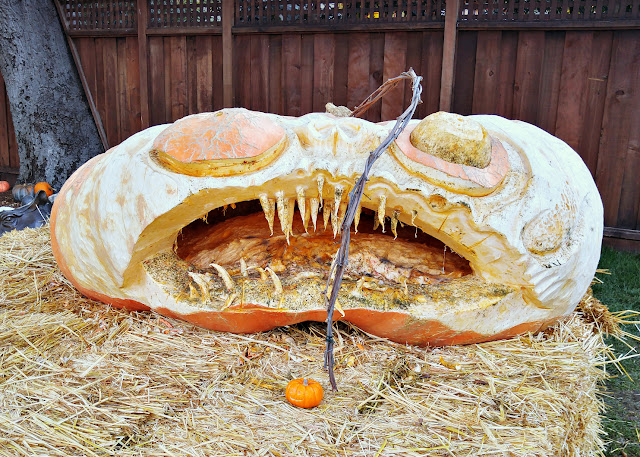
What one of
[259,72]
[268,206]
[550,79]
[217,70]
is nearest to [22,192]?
[217,70]

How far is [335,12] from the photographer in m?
3.94

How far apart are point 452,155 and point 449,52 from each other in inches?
83.8

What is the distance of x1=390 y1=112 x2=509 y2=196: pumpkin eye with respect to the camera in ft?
5.93

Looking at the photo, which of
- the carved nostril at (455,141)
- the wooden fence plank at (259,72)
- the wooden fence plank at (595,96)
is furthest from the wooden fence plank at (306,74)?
the carved nostril at (455,141)

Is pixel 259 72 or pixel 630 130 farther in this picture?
pixel 259 72

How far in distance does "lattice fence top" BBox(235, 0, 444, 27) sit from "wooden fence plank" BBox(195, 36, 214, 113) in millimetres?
376

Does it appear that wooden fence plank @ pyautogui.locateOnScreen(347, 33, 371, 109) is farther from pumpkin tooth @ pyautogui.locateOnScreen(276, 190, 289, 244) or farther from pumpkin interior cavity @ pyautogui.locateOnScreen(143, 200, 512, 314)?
pumpkin tooth @ pyautogui.locateOnScreen(276, 190, 289, 244)

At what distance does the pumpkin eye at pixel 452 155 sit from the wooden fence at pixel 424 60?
2007 mm

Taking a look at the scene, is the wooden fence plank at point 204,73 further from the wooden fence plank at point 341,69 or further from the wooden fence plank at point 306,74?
the wooden fence plank at point 341,69

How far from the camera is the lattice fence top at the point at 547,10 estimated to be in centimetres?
336

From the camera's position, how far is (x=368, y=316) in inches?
78.8

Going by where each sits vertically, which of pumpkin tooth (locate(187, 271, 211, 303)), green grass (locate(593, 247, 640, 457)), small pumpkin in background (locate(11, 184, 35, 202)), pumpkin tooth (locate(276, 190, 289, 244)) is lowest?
green grass (locate(593, 247, 640, 457))

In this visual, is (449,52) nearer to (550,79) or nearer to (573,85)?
(550,79)

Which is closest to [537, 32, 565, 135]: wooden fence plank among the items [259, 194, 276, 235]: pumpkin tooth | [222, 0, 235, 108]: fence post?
[222, 0, 235, 108]: fence post
